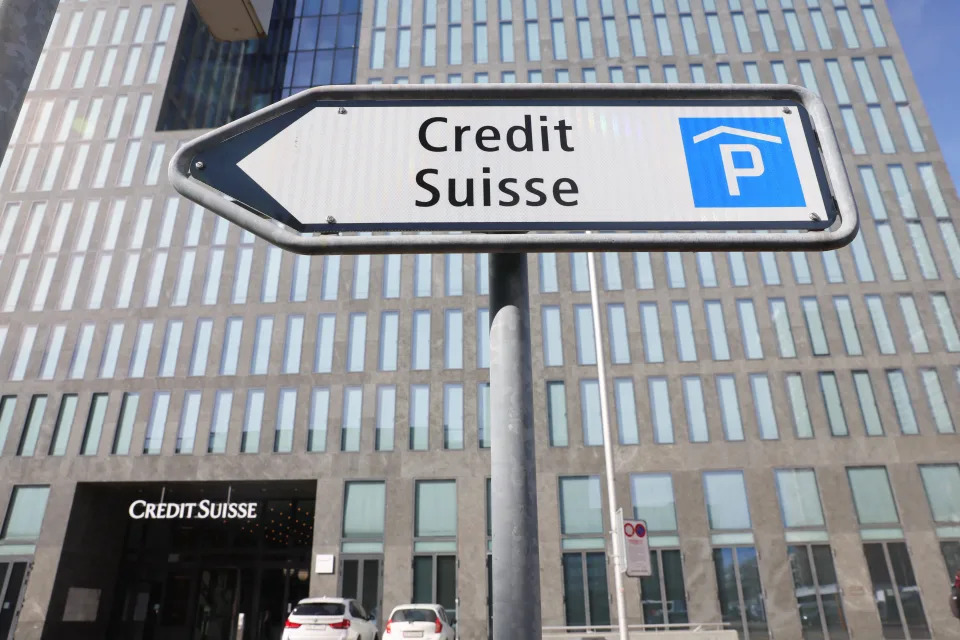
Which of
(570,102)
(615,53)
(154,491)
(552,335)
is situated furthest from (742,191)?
(615,53)

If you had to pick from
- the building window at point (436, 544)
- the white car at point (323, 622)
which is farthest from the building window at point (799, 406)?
the white car at point (323, 622)

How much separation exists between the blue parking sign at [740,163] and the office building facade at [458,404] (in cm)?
2428

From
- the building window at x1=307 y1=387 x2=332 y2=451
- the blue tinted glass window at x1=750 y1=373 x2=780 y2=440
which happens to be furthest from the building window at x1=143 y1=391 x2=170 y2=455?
the blue tinted glass window at x1=750 y1=373 x2=780 y2=440

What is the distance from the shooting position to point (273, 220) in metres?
1.68

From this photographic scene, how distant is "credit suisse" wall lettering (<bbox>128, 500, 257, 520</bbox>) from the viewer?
93.5 feet

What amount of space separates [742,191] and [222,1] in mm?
2086

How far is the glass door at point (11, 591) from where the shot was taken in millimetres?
26125

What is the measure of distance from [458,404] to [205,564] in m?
15.1

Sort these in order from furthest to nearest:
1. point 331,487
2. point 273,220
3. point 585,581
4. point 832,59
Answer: point 832,59
point 331,487
point 585,581
point 273,220

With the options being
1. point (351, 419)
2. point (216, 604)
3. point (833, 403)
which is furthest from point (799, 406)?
point (216, 604)

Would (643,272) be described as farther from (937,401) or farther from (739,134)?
(739,134)

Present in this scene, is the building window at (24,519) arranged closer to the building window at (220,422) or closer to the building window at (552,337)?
the building window at (220,422)

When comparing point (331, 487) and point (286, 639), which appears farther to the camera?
point (331, 487)

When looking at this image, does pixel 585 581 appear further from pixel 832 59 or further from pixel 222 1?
pixel 832 59
